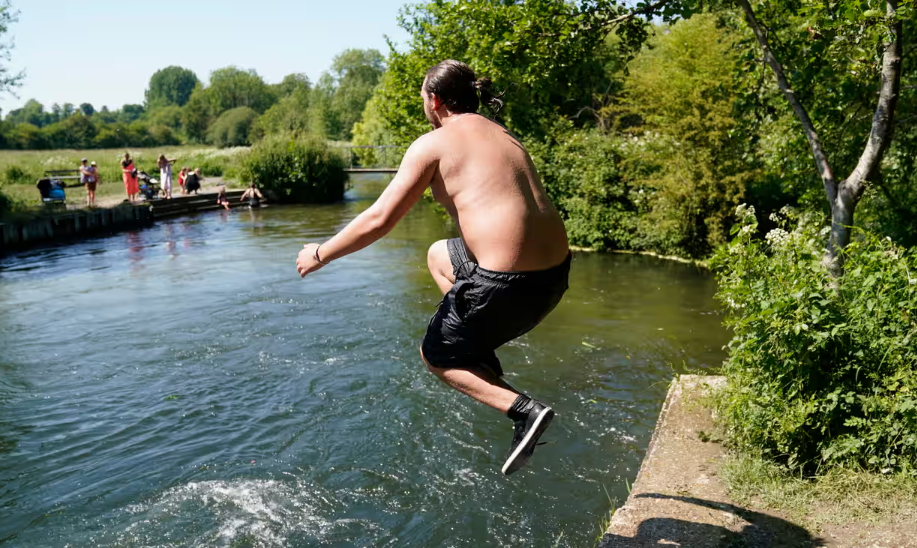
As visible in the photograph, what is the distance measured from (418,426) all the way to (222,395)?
2.73 m

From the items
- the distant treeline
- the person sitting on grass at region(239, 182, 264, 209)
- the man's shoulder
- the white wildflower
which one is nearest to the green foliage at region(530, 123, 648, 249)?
the white wildflower

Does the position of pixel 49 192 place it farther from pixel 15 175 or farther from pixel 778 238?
pixel 778 238

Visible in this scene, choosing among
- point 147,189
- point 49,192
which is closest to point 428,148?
point 49,192

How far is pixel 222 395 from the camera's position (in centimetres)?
932

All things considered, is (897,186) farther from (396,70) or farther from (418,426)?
Answer: (396,70)

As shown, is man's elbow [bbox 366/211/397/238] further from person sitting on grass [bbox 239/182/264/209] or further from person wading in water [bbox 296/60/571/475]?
person sitting on grass [bbox 239/182/264/209]

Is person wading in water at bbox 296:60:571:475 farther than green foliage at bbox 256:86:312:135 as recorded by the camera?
No

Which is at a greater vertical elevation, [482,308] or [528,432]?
[482,308]

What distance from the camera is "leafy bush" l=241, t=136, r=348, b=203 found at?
132ft

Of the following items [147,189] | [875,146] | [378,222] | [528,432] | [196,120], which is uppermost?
[196,120]

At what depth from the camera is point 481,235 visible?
10.5 feet

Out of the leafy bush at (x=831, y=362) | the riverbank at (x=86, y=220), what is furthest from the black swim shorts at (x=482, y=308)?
the riverbank at (x=86, y=220)

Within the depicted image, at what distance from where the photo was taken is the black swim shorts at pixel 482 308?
3.19 m

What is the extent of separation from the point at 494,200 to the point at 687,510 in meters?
2.48
